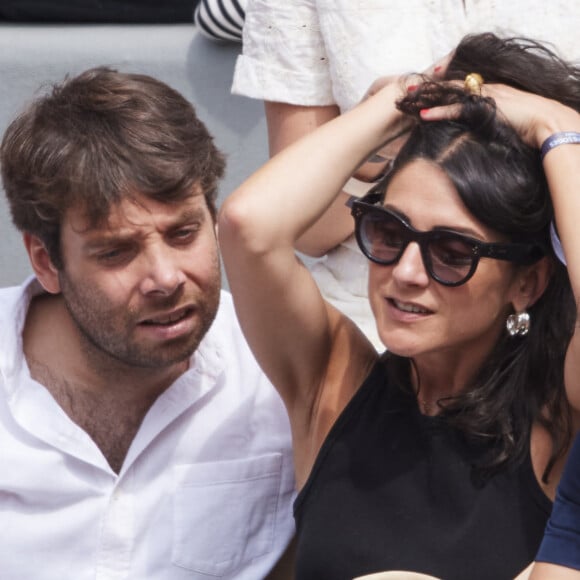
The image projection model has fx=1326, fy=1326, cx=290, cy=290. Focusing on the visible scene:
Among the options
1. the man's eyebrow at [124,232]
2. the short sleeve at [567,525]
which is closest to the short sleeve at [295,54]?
the man's eyebrow at [124,232]

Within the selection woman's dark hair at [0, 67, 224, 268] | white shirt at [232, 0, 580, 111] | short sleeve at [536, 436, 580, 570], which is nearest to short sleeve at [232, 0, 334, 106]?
white shirt at [232, 0, 580, 111]

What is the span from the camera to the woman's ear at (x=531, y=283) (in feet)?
6.91

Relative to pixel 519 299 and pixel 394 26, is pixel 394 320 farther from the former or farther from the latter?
pixel 394 26

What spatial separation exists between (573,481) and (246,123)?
2.14 metres

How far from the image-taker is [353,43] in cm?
265

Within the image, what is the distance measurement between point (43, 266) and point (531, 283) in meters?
0.95

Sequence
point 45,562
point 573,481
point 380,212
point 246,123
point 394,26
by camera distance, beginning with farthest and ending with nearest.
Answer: point 246,123 < point 394,26 < point 45,562 < point 380,212 < point 573,481

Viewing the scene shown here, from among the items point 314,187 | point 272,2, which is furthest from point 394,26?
point 314,187

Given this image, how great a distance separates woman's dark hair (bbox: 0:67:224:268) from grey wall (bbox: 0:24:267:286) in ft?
3.56

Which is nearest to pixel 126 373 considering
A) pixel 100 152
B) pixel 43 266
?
pixel 43 266

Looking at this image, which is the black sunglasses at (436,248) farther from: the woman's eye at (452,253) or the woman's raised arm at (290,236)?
the woman's raised arm at (290,236)

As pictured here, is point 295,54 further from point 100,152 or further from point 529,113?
point 529,113

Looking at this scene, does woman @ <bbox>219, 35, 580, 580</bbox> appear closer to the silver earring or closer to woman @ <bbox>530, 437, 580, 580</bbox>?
the silver earring

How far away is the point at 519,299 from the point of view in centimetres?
212
